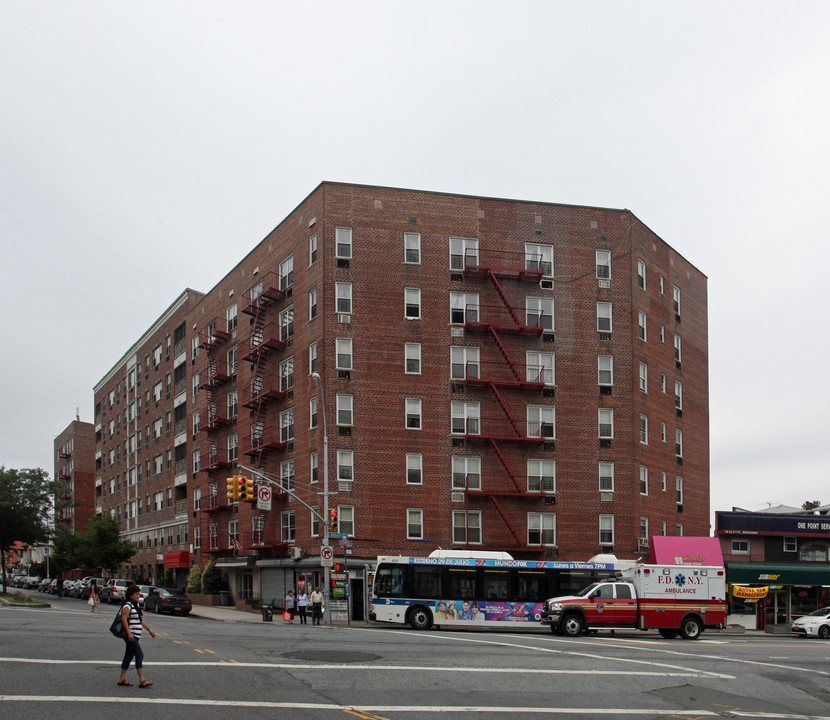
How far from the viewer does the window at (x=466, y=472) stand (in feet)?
155

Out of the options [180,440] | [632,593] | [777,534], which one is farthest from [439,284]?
[180,440]

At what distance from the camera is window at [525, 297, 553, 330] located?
162ft

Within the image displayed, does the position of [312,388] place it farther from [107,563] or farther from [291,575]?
[107,563]

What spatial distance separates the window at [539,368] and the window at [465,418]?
3.59m

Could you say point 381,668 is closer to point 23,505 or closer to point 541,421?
point 541,421

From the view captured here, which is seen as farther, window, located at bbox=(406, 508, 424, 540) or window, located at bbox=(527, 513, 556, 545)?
window, located at bbox=(527, 513, 556, 545)

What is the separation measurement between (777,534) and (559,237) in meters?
A: 23.5

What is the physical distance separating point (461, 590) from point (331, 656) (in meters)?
15.0

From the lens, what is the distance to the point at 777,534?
55.8 meters

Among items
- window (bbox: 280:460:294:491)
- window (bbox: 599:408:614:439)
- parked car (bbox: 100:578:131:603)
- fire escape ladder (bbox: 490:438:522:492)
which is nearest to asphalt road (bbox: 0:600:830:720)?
fire escape ladder (bbox: 490:438:522:492)

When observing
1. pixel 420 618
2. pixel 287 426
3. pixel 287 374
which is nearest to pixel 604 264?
pixel 287 374

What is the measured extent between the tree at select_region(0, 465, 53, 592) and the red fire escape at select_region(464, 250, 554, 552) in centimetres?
3670

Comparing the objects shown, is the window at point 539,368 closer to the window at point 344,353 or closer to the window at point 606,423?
the window at point 606,423

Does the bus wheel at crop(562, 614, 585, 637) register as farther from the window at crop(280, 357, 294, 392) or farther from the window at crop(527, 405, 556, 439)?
the window at crop(280, 357, 294, 392)
